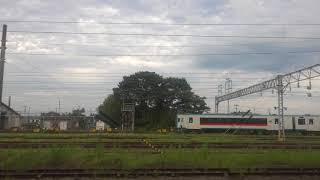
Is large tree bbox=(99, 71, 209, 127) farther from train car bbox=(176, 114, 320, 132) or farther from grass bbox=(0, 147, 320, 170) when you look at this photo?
grass bbox=(0, 147, 320, 170)

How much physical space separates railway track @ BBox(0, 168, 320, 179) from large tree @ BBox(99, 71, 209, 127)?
71233mm

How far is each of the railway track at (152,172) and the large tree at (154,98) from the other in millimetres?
71233

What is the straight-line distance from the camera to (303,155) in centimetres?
2481

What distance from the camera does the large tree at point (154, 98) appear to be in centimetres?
9400

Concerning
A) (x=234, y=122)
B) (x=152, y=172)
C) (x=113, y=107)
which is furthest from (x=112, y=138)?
→ (x=113, y=107)

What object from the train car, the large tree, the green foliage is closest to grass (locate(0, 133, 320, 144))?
the train car

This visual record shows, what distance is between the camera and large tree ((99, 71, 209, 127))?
308 feet

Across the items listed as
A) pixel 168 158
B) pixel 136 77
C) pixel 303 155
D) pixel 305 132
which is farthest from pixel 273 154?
pixel 136 77

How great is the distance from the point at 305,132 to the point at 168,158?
5470cm

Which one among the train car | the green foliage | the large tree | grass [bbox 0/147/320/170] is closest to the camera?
grass [bbox 0/147/320/170]

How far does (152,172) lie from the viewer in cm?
1817

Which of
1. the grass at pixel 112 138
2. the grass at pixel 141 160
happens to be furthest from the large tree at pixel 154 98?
the grass at pixel 141 160

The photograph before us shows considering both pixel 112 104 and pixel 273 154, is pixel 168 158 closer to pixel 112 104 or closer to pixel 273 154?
pixel 273 154

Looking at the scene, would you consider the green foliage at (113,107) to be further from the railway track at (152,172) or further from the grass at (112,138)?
the railway track at (152,172)
